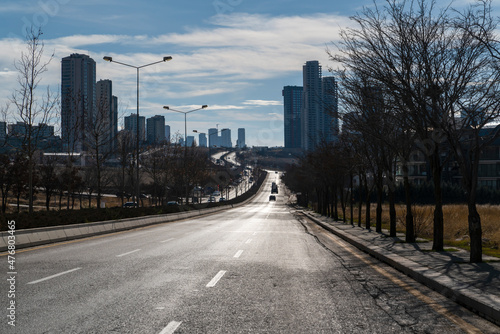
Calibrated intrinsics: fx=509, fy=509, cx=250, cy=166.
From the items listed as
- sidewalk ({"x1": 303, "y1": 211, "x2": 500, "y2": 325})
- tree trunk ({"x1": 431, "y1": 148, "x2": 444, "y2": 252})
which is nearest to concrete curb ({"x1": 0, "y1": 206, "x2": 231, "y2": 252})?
sidewalk ({"x1": 303, "y1": 211, "x2": 500, "y2": 325})

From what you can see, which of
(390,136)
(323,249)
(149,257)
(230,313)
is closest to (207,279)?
(230,313)

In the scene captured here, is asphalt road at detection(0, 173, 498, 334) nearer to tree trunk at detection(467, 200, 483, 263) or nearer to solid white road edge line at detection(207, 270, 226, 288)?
solid white road edge line at detection(207, 270, 226, 288)

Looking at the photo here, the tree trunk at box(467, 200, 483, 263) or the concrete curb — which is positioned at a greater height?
the tree trunk at box(467, 200, 483, 263)

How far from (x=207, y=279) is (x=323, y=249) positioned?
7952mm

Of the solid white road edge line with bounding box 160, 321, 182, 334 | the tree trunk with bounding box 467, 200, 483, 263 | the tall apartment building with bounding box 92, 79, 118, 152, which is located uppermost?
the tall apartment building with bounding box 92, 79, 118, 152

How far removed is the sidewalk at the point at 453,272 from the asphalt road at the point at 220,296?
0.25m

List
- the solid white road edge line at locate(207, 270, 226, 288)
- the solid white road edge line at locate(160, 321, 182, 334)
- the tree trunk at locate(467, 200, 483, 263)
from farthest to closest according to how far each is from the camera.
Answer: the tree trunk at locate(467, 200, 483, 263) < the solid white road edge line at locate(207, 270, 226, 288) < the solid white road edge line at locate(160, 321, 182, 334)

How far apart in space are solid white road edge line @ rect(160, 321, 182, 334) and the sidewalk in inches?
174

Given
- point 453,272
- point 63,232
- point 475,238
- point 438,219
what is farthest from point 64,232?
point 475,238

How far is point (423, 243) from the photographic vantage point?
58.2 ft

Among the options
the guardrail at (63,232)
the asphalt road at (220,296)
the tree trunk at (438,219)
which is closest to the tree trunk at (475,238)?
the asphalt road at (220,296)

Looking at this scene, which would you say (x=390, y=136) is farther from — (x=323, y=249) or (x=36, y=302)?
(x=36, y=302)

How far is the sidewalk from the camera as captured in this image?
798 cm

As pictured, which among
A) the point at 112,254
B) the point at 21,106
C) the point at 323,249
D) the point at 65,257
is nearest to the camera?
the point at 65,257
